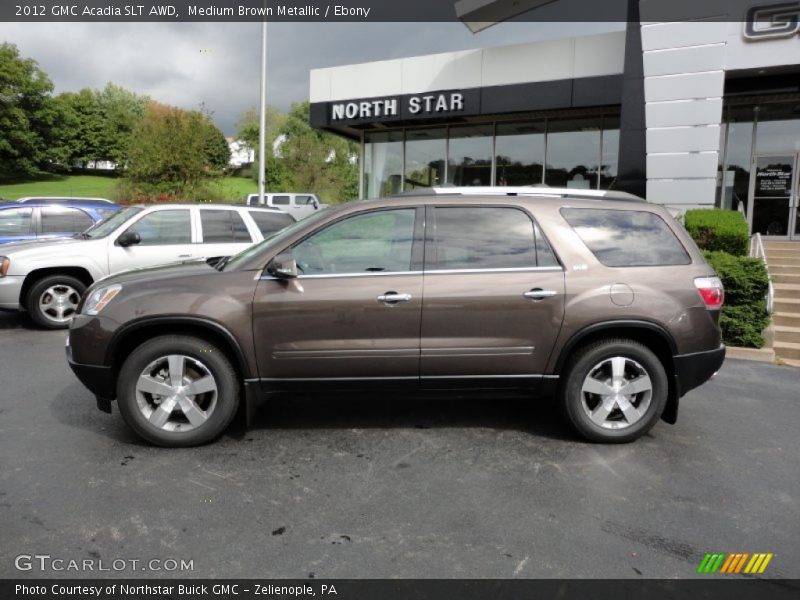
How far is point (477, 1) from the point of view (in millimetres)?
14969

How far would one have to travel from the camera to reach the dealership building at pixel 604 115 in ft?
36.8

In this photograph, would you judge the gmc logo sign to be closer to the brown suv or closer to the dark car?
the brown suv

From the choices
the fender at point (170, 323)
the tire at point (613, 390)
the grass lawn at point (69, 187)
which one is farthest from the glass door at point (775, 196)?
the grass lawn at point (69, 187)

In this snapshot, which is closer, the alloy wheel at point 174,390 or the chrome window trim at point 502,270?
the alloy wheel at point 174,390

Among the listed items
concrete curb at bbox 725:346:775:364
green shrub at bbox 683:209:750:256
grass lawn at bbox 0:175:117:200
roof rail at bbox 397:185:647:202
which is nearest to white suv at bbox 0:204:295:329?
roof rail at bbox 397:185:647:202

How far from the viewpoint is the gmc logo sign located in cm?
1056

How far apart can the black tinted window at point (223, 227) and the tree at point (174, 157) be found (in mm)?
23965

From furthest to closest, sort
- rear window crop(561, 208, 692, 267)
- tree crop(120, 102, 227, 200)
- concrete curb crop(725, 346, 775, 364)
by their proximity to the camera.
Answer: tree crop(120, 102, 227, 200), concrete curb crop(725, 346, 775, 364), rear window crop(561, 208, 692, 267)

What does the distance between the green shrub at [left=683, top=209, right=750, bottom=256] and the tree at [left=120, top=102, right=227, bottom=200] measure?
2676 cm

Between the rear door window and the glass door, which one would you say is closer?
the rear door window

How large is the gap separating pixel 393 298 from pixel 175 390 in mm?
1596

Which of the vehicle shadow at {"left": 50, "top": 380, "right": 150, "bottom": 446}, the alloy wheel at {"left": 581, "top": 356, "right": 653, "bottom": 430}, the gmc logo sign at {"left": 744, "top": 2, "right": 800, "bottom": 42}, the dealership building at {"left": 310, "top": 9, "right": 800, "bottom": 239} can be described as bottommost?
the vehicle shadow at {"left": 50, "top": 380, "right": 150, "bottom": 446}

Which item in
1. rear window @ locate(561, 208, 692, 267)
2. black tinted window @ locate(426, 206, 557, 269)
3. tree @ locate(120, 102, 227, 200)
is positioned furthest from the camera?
tree @ locate(120, 102, 227, 200)

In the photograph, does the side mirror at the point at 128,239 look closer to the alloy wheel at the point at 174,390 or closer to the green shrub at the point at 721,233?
the alloy wheel at the point at 174,390
